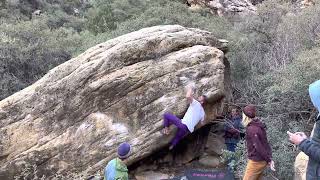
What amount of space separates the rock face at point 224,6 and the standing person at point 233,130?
990 cm

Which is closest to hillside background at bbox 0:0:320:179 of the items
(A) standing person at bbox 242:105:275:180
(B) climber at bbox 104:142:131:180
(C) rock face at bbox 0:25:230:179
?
(A) standing person at bbox 242:105:275:180

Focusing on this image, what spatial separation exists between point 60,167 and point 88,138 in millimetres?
629

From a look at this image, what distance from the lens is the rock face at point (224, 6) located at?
16.9 meters

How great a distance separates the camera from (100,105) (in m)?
6.75

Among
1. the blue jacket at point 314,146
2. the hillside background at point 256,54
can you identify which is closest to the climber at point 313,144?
the blue jacket at point 314,146

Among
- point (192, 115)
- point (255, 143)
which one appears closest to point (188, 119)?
point (192, 115)

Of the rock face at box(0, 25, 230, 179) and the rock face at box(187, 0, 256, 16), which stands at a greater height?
the rock face at box(0, 25, 230, 179)

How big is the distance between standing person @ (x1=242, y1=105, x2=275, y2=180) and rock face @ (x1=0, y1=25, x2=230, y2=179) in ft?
5.73

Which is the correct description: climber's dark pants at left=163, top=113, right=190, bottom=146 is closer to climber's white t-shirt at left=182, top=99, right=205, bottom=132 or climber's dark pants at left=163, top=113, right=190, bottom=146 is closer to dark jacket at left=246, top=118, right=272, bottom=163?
climber's white t-shirt at left=182, top=99, right=205, bottom=132

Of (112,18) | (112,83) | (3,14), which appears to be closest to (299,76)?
(112,83)

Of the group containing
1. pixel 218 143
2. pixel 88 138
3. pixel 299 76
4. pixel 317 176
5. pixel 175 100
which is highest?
pixel 317 176

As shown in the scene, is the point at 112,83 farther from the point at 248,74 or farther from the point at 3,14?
the point at 3,14

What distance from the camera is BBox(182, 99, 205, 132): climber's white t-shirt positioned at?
6598 mm

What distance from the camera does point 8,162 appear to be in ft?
Answer: 21.2
